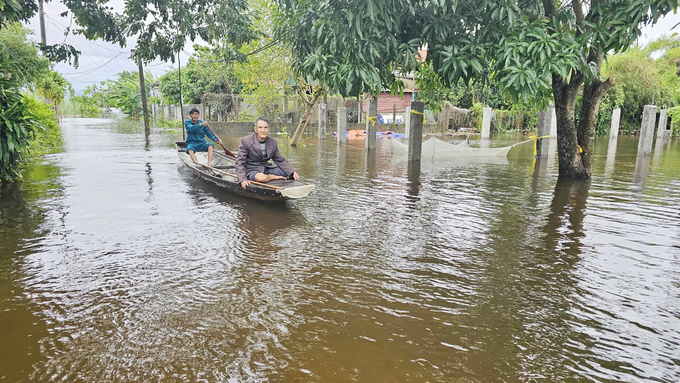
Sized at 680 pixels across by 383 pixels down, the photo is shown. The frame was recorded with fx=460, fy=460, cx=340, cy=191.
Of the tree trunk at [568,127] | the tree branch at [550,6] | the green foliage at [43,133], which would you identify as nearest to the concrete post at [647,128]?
the tree trunk at [568,127]

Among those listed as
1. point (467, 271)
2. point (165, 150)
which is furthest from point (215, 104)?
point (467, 271)

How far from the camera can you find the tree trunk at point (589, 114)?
10469 mm

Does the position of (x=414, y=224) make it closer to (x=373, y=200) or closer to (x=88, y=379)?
(x=373, y=200)

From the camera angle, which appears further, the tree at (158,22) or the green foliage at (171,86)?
the green foliage at (171,86)

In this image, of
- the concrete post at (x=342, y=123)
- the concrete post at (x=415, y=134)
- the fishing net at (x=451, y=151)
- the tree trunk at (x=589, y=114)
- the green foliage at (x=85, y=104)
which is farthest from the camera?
the green foliage at (x=85, y=104)

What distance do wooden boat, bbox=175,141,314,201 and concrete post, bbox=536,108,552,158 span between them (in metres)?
10.9

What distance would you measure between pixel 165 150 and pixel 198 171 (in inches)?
319

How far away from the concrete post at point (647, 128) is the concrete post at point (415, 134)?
8.57 meters

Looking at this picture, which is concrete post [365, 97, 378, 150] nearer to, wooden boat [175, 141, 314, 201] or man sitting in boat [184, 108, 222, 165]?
man sitting in boat [184, 108, 222, 165]

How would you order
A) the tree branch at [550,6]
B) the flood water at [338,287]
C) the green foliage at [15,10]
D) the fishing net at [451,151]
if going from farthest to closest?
1. the fishing net at [451,151]
2. the tree branch at [550,6]
3. the green foliage at [15,10]
4. the flood water at [338,287]

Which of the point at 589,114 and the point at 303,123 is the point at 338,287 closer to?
the point at 589,114

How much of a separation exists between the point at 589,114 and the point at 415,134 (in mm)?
5385

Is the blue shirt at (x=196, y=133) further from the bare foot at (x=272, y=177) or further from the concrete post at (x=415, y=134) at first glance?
the concrete post at (x=415, y=134)

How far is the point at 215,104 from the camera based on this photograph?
31.1 m
